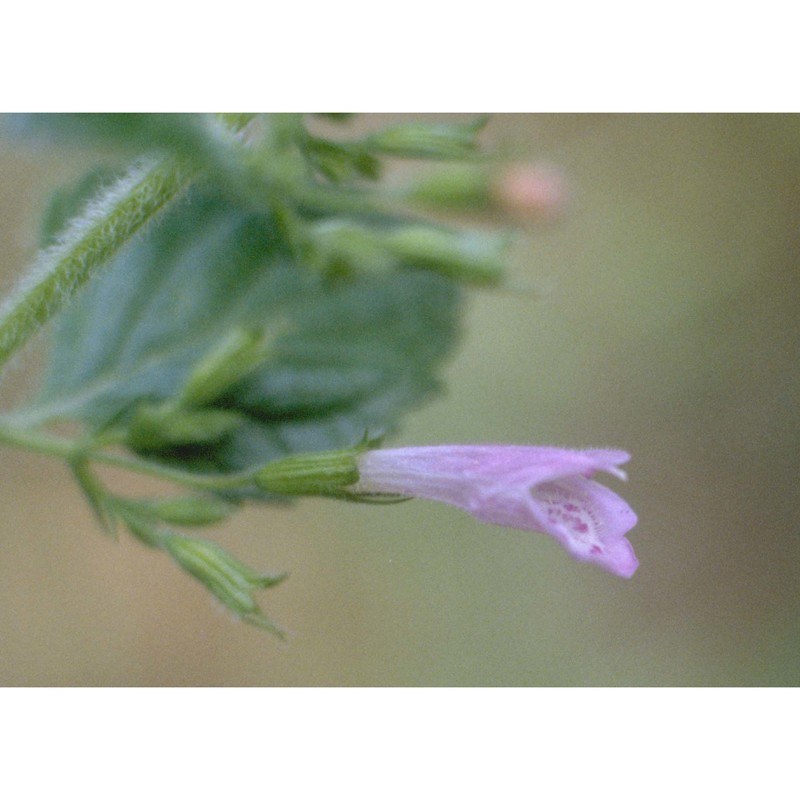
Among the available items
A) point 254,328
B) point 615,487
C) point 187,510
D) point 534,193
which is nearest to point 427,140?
point 254,328

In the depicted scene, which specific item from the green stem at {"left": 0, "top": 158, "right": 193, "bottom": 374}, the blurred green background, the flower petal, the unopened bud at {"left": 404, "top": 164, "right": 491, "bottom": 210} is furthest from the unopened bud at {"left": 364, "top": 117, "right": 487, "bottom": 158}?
the blurred green background

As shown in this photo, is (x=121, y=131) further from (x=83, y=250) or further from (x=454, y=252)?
(x=454, y=252)

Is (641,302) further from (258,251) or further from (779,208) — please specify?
(258,251)

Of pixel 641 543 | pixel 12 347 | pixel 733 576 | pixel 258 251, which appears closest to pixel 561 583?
pixel 641 543

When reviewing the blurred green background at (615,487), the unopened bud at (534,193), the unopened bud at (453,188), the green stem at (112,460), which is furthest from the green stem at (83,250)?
the blurred green background at (615,487)

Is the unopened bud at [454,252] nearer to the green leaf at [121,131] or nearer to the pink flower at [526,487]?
the pink flower at [526,487]

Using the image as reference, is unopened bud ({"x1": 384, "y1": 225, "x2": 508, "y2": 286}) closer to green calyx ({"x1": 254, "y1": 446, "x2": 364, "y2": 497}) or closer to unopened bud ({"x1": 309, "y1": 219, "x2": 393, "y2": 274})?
unopened bud ({"x1": 309, "y1": 219, "x2": 393, "y2": 274})
